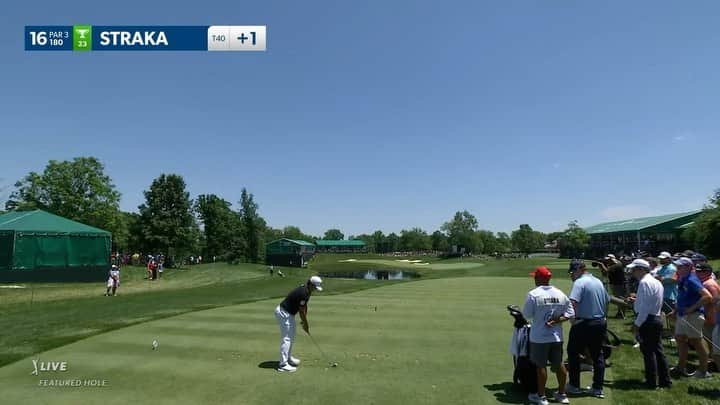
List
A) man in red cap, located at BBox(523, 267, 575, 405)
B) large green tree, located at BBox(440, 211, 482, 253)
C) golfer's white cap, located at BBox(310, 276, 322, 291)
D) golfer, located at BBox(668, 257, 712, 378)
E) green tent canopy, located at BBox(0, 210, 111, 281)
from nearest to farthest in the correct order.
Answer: man in red cap, located at BBox(523, 267, 575, 405) → golfer, located at BBox(668, 257, 712, 378) → golfer's white cap, located at BBox(310, 276, 322, 291) → green tent canopy, located at BBox(0, 210, 111, 281) → large green tree, located at BBox(440, 211, 482, 253)

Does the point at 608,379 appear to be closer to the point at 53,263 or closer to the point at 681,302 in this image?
the point at 681,302

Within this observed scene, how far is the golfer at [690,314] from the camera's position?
26.9ft

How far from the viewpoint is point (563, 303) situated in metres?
6.99

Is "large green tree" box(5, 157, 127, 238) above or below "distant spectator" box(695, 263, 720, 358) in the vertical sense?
above

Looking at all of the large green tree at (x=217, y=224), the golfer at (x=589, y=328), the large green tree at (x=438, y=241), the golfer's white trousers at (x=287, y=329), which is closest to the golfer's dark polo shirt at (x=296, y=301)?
the golfer's white trousers at (x=287, y=329)

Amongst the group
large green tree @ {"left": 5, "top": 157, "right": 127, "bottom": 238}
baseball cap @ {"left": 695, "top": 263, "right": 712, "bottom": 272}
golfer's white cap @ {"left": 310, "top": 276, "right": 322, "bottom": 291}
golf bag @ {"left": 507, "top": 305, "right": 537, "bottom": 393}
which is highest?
large green tree @ {"left": 5, "top": 157, "right": 127, "bottom": 238}

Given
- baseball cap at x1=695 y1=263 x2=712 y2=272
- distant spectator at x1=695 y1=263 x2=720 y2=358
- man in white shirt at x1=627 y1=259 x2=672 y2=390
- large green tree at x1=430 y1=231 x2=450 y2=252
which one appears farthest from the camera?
large green tree at x1=430 y1=231 x2=450 y2=252

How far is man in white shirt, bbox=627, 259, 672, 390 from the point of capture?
768 cm

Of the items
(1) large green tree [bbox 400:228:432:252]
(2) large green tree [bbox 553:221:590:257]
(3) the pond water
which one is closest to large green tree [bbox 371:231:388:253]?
(1) large green tree [bbox 400:228:432:252]

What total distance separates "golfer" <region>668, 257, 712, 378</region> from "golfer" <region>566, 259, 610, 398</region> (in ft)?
7.17

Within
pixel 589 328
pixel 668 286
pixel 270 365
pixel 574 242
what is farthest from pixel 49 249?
pixel 574 242

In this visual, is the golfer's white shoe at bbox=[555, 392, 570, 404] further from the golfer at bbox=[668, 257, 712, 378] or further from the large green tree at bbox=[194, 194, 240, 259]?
the large green tree at bbox=[194, 194, 240, 259]

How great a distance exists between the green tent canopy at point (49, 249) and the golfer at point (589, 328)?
4025 centimetres

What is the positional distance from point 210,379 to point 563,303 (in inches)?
284
